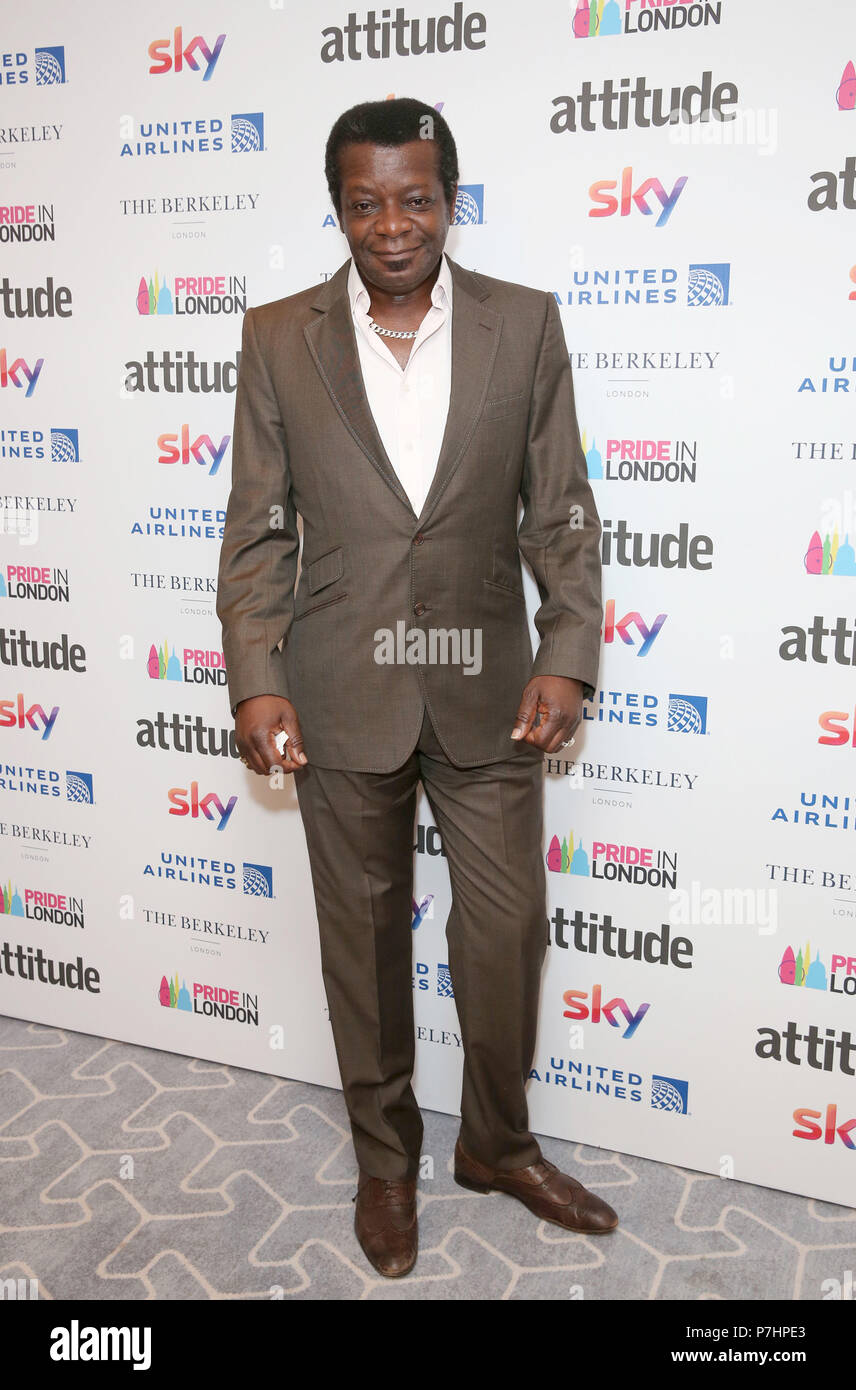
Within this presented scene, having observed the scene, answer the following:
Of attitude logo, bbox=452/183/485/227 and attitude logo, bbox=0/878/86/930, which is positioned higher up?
attitude logo, bbox=452/183/485/227

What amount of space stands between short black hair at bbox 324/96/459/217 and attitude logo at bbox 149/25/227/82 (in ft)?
1.97

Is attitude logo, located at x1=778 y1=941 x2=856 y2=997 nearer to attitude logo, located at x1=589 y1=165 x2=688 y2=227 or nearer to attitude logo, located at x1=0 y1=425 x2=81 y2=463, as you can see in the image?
attitude logo, located at x1=589 y1=165 x2=688 y2=227

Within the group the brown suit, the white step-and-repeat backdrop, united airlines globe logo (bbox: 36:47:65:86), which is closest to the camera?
the brown suit

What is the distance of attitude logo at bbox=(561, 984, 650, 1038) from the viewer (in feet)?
7.65

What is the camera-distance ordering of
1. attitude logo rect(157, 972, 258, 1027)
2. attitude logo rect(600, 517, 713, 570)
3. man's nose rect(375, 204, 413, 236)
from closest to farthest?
man's nose rect(375, 204, 413, 236), attitude logo rect(600, 517, 713, 570), attitude logo rect(157, 972, 258, 1027)

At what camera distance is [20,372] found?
2.59m

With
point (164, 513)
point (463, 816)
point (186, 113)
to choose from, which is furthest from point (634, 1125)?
point (186, 113)

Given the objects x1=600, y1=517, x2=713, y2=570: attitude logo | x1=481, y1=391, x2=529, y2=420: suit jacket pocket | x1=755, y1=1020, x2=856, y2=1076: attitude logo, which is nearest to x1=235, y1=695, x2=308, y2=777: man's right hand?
x1=481, y1=391, x2=529, y2=420: suit jacket pocket

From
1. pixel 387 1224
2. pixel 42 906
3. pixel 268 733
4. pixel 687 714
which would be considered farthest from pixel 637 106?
pixel 42 906

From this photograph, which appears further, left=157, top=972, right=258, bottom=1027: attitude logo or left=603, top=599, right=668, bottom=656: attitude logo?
left=157, top=972, right=258, bottom=1027: attitude logo

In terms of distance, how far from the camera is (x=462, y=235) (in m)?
2.14

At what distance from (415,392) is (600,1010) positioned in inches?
50.9

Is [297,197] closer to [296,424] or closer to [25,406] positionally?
[296,424]
